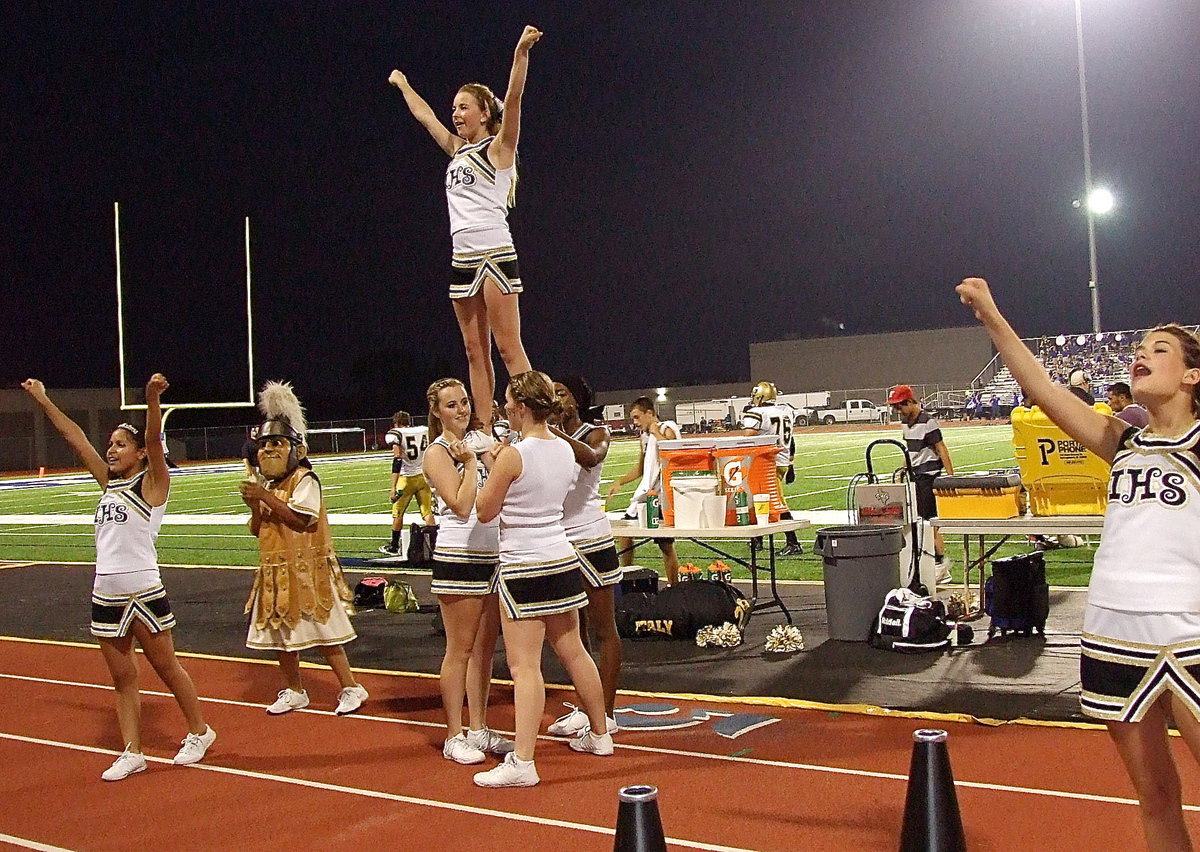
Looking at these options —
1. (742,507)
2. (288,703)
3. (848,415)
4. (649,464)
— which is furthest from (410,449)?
(848,415)

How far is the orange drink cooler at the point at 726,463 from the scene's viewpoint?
28.6ft

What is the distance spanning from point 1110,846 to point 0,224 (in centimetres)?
5606

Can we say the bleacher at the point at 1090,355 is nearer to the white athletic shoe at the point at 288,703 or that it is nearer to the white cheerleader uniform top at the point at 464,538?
the white athletic shoe at the point at 288,703

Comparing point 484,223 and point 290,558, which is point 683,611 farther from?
point 484,223

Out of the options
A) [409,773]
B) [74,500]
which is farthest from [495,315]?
[74,500]

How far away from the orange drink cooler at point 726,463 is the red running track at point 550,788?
1994mm

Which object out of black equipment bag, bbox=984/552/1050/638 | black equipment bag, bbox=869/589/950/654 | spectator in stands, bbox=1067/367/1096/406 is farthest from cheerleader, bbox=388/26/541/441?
spectator in stands, bbox=1067/367/1096/406

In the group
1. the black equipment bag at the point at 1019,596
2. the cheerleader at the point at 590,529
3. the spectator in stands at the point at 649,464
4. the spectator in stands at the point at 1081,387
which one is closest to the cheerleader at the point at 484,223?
the cheerleader at the point at 590,529

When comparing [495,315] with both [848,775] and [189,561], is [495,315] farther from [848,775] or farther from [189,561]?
[189,561]

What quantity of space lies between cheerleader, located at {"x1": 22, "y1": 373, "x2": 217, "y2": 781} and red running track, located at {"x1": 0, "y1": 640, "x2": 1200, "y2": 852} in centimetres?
31

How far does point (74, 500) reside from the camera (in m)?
30.4

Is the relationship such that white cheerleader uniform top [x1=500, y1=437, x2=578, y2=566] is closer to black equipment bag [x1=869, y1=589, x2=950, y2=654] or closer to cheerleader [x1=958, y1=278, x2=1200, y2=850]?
cheerleader [x1=958, y1=278, x2=1200, y2=850]

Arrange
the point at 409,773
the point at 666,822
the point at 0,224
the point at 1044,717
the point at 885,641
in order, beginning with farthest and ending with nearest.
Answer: the point at 0,224
the point at 885,641
the point at 1044,717
the point at 409,773
the point at 666,822

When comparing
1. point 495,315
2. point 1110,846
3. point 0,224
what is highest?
point 0,224
